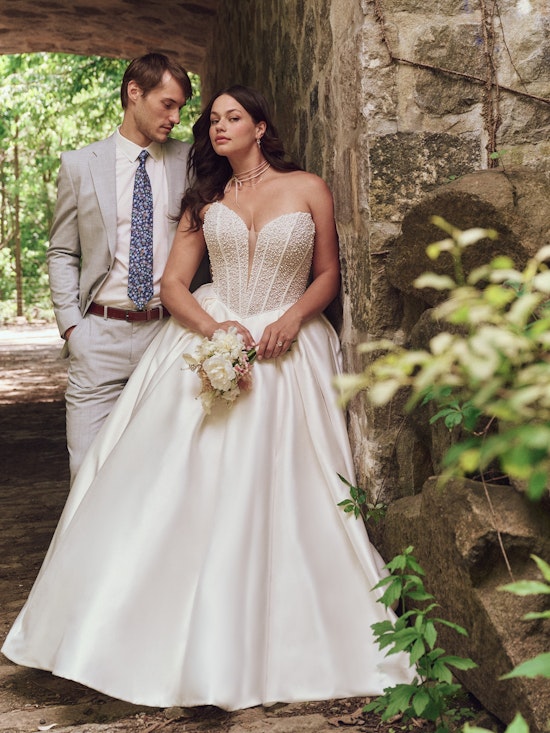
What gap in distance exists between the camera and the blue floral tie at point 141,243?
11.0 feet

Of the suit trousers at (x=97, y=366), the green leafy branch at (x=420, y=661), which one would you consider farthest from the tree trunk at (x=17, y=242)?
the green leafy branch at (x=420, y=661)

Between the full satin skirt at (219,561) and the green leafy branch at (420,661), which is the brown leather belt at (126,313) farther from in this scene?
the green leafy branch at (420,661)

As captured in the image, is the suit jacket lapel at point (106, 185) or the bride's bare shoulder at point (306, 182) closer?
the bride's bare shoulder at point (306, 182)

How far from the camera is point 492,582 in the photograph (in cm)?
217

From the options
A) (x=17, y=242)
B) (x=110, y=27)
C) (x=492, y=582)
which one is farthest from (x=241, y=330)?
(x=17, y=242)

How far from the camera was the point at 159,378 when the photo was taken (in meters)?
3.03

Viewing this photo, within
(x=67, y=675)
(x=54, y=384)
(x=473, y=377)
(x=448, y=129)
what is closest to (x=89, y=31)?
(x=54, y=384)

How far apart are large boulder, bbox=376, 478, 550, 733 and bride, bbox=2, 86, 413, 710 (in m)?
0.36

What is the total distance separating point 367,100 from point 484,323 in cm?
88

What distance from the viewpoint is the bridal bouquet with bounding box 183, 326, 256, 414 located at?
2.71 m

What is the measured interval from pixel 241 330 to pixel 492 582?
1.21m

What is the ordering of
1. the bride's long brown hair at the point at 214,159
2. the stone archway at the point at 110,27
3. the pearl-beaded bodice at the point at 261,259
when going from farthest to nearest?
the stone archway at the point at 110,27
the bride's long brown hair at the point at 214,159
the pearl-beaded bodice at the point at 261,259

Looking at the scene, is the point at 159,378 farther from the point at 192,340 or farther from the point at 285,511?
the point at 285,511

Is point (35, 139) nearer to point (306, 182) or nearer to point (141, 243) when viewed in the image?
point (141, 243)
